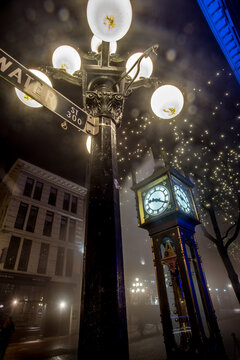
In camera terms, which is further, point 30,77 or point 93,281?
point 30,77

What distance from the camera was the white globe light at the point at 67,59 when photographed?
4.06m

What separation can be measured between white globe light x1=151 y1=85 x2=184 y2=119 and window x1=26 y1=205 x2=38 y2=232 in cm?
2033

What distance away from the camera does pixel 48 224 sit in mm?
21562

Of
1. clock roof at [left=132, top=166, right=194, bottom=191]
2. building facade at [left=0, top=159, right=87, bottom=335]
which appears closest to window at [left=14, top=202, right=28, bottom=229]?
building facade at [left=0, top=159, right=87, bottom=335]

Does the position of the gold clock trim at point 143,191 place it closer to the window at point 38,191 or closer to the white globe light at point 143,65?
the white globe light at point 143,65

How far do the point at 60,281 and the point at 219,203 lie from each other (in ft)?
57.5

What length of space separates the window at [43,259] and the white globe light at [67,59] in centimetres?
1990

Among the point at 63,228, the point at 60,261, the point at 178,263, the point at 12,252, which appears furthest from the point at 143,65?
the point at 63,228

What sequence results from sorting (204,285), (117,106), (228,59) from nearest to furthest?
(117,106) → (204,285) → (228,59)

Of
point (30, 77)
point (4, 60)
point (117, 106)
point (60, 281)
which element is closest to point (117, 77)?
point (117, 106)

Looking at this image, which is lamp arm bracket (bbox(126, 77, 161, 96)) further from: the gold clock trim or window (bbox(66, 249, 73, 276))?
window (bbox(66, 249, 73, 276))

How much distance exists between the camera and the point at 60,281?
19219 millimetres

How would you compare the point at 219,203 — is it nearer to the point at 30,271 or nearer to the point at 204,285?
the point at 204,285

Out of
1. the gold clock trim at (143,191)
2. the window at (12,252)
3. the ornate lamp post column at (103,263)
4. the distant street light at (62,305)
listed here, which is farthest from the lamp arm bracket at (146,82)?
the distant street light at (62,305)
